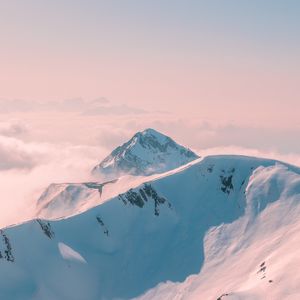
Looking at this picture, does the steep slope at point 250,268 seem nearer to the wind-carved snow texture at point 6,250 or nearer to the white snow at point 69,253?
the white snow at point 69,253

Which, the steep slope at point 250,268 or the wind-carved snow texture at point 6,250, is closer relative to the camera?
the steep slope at point 250,268

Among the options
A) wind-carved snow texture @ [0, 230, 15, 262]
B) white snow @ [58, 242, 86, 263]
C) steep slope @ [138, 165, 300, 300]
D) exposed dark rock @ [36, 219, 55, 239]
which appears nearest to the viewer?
steep slope @ [138, 165, 300, 300]

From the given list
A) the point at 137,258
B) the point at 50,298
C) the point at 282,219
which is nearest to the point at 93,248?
the point at 137,258

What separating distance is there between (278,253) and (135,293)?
56.8 metres

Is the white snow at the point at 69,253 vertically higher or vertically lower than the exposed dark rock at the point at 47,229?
lower

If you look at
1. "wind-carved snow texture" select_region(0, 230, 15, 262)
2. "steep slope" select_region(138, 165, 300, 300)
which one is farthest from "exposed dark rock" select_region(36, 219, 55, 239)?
"steep slope" select_region(138, 165, 300, 300)

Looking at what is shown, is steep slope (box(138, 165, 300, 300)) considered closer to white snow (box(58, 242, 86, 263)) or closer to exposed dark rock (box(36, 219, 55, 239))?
white snow (box(58, 242, 86, 263))

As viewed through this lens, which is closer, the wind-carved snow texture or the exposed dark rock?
the wind-carved snow texture

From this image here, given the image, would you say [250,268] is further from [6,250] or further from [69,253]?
[6,250]

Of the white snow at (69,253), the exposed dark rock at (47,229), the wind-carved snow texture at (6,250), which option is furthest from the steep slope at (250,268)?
the wind-carved snow texture at (6,250)

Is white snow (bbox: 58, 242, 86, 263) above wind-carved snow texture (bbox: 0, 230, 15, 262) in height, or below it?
below

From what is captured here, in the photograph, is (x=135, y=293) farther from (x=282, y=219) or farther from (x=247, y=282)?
(x=282, y=219)

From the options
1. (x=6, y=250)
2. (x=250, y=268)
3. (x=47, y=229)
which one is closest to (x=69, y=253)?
(x=47, y=229)

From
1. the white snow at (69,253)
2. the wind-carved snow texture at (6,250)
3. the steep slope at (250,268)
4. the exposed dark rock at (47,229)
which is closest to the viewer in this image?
the steep slope at (250,268)
